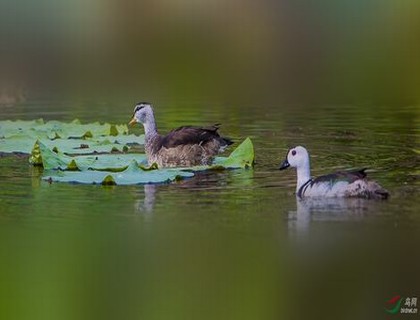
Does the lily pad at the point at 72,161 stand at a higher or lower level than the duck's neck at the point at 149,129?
lower

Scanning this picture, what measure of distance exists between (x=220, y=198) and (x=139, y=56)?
46.1 feet

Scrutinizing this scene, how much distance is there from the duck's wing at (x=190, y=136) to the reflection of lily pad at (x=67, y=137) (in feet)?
3.04

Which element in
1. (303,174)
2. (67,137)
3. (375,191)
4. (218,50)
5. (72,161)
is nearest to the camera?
(375,191)

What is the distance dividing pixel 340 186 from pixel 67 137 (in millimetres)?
5075

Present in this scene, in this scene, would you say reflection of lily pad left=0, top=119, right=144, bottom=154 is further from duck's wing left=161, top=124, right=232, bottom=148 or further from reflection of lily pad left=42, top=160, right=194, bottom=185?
reflection of lily pad left=42, top=160, right=194, bottom=185

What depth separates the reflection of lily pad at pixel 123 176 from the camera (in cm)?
1288

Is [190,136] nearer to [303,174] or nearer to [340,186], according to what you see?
[303,174]

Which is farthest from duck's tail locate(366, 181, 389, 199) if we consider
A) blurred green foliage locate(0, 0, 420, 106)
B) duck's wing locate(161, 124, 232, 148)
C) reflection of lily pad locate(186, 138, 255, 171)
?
blurred green foliage locate(0, 0, 420, 106)

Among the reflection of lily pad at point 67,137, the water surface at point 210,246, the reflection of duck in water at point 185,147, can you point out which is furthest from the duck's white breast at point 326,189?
the reflection of lily pad at point 67,137

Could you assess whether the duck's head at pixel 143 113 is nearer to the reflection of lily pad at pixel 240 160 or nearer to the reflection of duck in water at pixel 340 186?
the reflection of lily pad at pixel 240 160

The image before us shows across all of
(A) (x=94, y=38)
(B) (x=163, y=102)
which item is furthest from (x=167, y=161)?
(A) (x=94, y=38)

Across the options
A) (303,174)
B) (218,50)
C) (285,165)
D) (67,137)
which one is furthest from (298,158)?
(218,50)

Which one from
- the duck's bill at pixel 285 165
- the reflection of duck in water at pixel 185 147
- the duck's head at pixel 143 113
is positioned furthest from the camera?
the duck's head at pixel 143 113

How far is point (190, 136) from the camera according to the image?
47.2 ft
